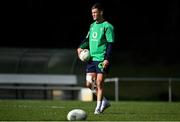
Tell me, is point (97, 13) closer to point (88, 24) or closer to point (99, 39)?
point (99, 39)

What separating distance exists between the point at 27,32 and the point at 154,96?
23.1 ft

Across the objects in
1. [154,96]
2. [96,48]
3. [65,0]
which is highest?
[65,0]

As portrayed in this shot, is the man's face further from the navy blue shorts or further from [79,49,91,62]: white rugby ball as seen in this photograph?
the navy blue shorts

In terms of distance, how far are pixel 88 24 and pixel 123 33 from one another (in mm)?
2573

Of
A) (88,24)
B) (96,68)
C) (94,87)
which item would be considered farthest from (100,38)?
(88,24)

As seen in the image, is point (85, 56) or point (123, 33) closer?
point (85, 56)

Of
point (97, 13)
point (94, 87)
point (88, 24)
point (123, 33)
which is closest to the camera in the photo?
point (97, 13)

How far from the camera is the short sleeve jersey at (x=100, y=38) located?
14.2 meters

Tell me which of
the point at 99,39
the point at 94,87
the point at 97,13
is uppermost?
the point at 97,13

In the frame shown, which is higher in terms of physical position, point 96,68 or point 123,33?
point 123,33

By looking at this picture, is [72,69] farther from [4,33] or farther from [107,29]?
[107,29]

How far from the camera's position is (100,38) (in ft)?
46.9

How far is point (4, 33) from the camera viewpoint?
3444 cm

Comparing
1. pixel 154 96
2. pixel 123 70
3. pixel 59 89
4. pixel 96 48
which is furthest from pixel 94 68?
pixel 123 70
